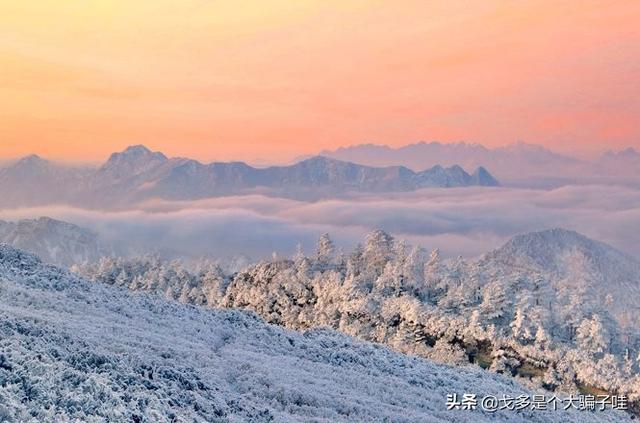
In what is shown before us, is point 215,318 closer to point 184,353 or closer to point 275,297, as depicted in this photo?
point 184,353

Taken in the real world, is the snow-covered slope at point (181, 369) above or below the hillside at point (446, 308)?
above

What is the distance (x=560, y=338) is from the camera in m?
80.7

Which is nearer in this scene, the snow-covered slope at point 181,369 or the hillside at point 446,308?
the snow-covered slope at point 181,369

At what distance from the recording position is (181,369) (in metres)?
26.6

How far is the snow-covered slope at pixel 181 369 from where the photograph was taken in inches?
764

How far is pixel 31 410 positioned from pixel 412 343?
6797 centimetres

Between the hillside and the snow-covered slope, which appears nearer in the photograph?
the snow-covered slope

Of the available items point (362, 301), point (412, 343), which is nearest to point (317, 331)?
point (412, 343)

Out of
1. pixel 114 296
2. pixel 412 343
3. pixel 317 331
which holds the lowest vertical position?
pixel 412 343

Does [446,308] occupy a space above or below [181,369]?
below

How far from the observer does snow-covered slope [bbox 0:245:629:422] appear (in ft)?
63.7

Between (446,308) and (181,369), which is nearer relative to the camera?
(181,369)

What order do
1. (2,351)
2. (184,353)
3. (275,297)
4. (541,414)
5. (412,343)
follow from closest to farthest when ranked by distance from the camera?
(2,351)
(184,353)
(541,414)
(412,343)
(275,297)

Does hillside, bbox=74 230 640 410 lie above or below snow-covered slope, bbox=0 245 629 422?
below
